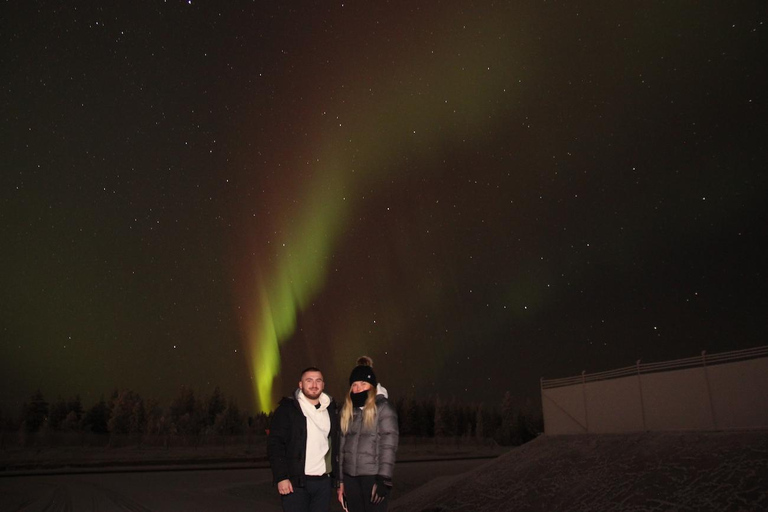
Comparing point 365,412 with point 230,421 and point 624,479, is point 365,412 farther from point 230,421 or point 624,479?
point 230,421

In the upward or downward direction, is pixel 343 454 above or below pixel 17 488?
above

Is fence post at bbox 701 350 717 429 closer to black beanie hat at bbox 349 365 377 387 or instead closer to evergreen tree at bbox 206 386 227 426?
black beanie hat at bbox 349 365 377 387

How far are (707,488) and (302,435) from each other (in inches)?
389

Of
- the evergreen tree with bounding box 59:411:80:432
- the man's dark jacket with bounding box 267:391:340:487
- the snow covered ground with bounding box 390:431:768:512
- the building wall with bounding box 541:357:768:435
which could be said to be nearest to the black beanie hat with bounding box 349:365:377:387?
the man's dark jacket with bounding box 267:391:340:487

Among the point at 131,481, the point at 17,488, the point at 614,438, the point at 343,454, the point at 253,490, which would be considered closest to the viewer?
the point at 343,454

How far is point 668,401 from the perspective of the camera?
691 inches

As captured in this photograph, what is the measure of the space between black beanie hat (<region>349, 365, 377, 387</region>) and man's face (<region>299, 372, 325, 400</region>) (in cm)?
42

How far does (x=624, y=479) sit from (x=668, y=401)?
190 inches

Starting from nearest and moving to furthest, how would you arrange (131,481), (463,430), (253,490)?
(253,490), (131,481), (463,430)

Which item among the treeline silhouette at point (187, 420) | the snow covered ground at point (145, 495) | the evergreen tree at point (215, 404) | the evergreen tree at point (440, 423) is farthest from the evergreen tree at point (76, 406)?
the snow covered ground at point (145, 495)

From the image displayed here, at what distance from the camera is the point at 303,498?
5.83 meters

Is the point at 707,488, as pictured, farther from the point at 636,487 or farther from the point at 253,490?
the point at 253,490

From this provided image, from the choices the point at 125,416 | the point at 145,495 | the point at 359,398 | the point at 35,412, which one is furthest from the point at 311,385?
the point at 35,412

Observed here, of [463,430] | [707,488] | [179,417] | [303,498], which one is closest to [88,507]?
[303,498]
